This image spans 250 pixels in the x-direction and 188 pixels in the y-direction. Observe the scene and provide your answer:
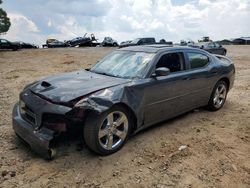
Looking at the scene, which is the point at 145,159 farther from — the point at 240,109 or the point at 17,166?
the point at 240,109

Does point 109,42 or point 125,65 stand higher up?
point 109,42

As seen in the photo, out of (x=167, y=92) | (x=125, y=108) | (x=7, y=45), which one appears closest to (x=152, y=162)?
(x=125, y=108)

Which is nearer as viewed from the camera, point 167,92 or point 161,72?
point 161,72

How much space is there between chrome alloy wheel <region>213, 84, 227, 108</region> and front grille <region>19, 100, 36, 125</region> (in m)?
3.93

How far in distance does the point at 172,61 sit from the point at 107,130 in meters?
1.98

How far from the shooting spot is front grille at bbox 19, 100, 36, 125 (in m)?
4.00

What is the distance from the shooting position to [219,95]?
6.40 m

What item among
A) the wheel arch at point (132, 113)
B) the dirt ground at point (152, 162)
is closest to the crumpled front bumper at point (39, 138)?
the dirt ground at point (152, 162)

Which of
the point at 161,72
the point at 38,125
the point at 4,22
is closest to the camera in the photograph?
the point at 38,125

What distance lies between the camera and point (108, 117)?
3951 mm

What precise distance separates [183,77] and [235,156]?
5.52ft

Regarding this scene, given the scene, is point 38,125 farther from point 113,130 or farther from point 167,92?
point 167,92

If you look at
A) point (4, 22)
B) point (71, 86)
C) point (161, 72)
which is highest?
point (4, 22)

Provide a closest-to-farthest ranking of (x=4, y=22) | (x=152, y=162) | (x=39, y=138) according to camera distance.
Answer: (x=39, y=138), (x=152, y=162), (x=4, y=22)
